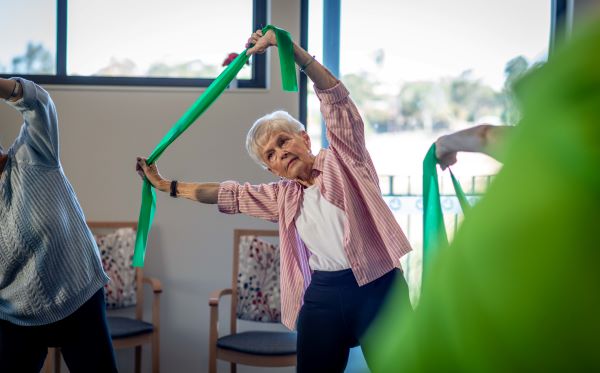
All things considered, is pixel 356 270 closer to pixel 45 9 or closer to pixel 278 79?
pixel 278 79

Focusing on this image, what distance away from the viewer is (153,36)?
14.9 feet

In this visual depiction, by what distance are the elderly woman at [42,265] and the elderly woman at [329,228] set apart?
67 centimetres

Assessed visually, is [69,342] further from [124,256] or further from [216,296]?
[124,256]

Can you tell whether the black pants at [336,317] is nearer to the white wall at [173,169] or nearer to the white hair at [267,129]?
the white hair at [267,129]

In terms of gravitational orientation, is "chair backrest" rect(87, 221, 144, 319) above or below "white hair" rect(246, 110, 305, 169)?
below

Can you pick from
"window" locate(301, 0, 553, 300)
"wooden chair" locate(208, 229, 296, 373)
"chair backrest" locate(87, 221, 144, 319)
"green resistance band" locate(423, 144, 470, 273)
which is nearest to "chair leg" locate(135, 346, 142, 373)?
"chair backrest" locate(87, 221, 144, 319)

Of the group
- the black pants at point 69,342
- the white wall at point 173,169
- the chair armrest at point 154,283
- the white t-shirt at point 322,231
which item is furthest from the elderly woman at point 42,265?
the white wall at point 173,169

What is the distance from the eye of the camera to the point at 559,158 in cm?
59

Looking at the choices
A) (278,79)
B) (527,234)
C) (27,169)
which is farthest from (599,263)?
(278,79)

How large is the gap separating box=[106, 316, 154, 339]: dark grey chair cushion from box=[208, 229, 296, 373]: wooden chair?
40 cm

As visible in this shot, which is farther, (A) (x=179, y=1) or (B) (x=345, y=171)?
(A) (x=179, y=1)

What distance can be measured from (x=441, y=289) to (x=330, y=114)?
1.71m

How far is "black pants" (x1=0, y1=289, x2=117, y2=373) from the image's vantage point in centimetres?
248

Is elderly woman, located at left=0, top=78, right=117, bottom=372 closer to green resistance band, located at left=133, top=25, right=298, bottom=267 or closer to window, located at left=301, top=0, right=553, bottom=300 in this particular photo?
green resistance band, located at left=133, top=25, right=298, bottom=267
